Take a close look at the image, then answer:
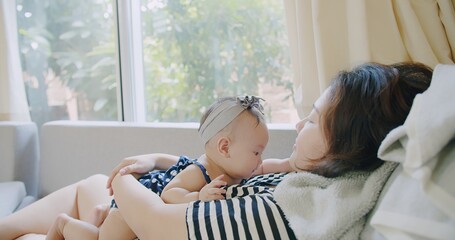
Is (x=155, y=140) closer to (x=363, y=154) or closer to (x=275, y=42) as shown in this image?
(x=275, y=42)

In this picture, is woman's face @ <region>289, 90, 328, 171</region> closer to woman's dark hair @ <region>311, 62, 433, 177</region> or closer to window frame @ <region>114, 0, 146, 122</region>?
woman's dark hair @ <region>311, 62, 433, 177</region>

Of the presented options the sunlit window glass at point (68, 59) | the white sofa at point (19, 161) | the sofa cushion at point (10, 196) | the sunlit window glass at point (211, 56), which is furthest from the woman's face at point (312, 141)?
the sunlit window glass at point (68, 59)

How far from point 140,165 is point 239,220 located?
593mm

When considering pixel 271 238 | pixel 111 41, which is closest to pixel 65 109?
pixel 111 41

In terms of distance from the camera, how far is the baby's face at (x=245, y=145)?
4.04 feet

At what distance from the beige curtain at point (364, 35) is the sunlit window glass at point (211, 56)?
0.61 m

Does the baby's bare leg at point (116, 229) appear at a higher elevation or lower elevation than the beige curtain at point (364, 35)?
lower

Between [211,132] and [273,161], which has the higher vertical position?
[211,132]

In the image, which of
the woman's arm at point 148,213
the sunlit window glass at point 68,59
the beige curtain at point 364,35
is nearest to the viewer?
the woman's arm at point 148,213

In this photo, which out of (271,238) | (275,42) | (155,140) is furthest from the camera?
(275,42)

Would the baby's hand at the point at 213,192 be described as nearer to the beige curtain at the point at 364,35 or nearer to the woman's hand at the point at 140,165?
the woman's hand at the point at 140,165

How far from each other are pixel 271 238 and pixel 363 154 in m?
0.26

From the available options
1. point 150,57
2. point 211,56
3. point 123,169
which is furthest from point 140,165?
point 150,57

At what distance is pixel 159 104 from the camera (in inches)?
106
